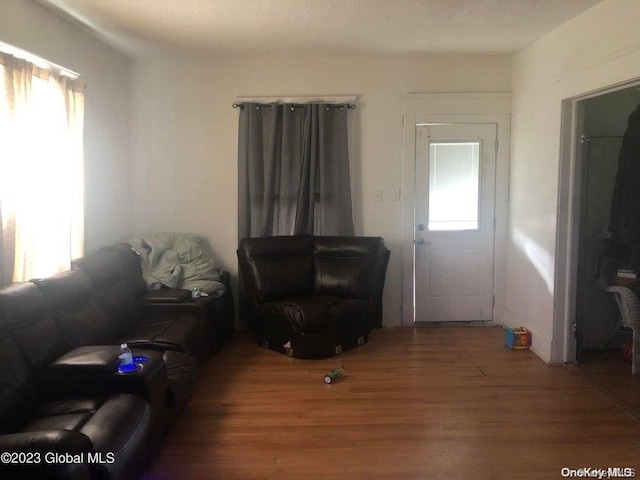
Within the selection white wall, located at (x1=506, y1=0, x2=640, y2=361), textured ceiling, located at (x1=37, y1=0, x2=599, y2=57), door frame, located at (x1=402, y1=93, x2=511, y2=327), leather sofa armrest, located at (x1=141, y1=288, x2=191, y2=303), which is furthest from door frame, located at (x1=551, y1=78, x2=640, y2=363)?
leather sofa armrest, located at (x1=141, y1=288, x2=191, y2=303)

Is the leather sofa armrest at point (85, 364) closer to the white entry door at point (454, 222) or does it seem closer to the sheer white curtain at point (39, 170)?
the sheer white curtain at point (39, 170)

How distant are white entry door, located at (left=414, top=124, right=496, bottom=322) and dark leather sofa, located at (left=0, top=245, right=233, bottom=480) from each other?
2.28 m

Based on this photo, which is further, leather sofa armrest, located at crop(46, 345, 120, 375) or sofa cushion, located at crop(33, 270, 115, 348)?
sofa cushion, located at crop(33, 270, 115, 348)

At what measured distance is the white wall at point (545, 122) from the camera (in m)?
2.86

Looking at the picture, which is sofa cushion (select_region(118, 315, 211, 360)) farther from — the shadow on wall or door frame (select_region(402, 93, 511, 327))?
the shadow on wall

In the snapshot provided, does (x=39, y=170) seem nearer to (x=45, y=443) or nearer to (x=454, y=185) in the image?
(x=45, y=443)

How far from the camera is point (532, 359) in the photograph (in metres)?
3.70

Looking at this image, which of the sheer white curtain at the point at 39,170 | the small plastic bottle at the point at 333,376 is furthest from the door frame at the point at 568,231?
the sheer white curtain at the point at 39,170

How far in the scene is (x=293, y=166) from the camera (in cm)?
436

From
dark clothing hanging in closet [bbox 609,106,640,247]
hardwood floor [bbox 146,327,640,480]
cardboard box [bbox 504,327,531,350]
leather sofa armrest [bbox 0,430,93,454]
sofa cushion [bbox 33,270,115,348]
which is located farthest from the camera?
cardboard box [bbox 504,327,531,350]

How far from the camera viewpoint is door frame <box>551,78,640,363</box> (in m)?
3.42

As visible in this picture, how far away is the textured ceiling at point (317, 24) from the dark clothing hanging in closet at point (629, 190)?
94 centimetres

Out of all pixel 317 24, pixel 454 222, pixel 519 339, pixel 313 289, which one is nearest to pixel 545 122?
pixel 454 222

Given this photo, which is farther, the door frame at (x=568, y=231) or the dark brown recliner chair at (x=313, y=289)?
the dark brown recliner chair at (x=313, y=289)
